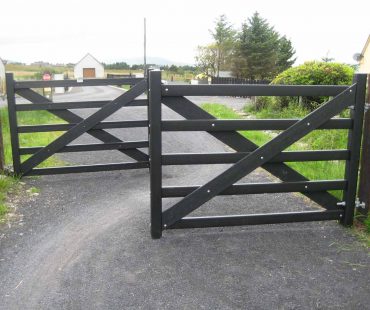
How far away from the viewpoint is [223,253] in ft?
13.9

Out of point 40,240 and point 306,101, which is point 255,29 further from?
point 40,240

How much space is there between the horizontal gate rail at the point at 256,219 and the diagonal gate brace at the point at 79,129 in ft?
10.1

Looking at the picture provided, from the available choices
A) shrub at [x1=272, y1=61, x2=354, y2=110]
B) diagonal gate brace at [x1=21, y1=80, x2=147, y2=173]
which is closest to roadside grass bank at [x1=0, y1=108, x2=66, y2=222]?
diagonal gate brace at [x1=21, y1=80, x2=147, y2=173]

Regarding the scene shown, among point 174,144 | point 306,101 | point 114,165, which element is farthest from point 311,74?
point 114,165

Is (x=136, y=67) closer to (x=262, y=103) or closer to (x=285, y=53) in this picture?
(x=285, y=53)

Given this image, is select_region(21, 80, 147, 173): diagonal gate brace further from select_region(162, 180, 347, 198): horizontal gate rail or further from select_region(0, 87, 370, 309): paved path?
select_region(162, 180, 347, 198): horizontal gate rail

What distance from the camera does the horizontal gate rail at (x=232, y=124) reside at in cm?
450

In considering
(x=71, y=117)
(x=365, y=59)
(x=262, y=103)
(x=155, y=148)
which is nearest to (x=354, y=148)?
(x=155, y=148)

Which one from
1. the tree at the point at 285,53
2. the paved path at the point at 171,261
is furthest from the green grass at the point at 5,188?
the tree at the point at 285,53

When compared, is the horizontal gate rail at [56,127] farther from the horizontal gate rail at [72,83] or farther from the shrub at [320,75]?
the shrub at [320,75]

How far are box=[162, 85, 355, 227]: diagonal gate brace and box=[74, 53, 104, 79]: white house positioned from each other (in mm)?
71360

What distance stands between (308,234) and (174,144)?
5.87m

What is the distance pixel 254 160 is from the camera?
451 centimetres

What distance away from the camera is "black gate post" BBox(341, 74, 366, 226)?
15.2ft
